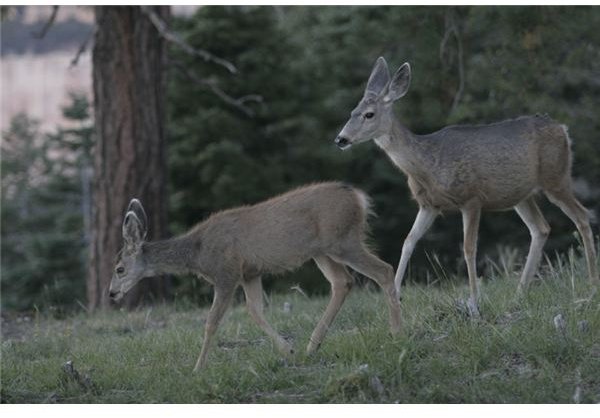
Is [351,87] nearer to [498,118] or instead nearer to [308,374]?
[498,118]

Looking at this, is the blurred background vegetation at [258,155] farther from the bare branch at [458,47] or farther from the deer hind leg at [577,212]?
the deer hind leg at [577,212]

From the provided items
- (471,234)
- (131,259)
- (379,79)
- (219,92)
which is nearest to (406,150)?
(379,79)

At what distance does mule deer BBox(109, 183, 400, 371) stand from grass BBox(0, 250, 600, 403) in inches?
10.9

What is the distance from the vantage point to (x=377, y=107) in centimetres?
947

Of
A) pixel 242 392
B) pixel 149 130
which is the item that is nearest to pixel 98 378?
pixel 242 392

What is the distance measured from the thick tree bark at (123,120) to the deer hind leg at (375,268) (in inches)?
257

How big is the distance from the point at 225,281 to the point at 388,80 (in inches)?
87.2

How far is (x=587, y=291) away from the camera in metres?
8.97

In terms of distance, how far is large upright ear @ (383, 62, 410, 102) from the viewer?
9.46 meters

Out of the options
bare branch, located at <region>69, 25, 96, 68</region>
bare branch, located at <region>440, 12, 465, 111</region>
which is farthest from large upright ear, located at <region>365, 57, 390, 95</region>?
bare branch, located at <region>69, 25, 96, 68</region>

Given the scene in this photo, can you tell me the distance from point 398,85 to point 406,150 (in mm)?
543

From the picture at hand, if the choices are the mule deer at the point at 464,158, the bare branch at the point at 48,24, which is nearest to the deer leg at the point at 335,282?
the mule deer at the point at 464,158

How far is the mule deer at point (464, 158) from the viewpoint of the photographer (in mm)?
9398

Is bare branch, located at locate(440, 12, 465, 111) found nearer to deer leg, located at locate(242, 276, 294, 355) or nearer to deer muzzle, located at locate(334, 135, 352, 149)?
deer muzzle, located at locate(334, 135, 352, 149)
